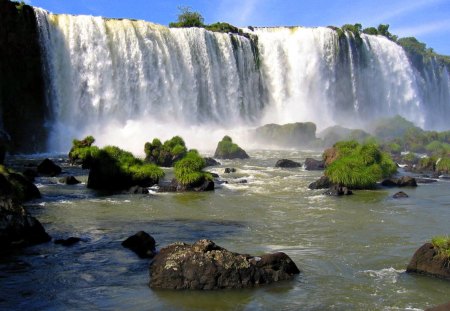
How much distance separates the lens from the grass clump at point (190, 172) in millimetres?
21578

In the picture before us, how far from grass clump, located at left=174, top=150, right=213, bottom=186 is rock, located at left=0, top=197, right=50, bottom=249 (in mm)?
9868

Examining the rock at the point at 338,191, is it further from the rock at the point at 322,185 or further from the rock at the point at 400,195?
the rock at the point at 400,195

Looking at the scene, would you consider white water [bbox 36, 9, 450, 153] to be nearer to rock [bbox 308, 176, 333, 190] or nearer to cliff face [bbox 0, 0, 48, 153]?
cliff face [bbox 0, 0, 48, 153]

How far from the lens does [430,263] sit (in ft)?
31.4

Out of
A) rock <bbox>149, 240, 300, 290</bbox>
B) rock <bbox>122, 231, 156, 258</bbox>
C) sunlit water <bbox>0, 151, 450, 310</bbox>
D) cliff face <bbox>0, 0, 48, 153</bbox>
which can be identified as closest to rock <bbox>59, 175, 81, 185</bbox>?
sunlit water <bbox>0, 151, 450, 310</bbox>

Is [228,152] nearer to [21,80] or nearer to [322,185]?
[322,185]

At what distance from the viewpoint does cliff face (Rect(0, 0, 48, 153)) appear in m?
39.2

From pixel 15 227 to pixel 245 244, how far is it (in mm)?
4921

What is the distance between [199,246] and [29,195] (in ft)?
36.3

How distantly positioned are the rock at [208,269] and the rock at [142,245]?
1771 mm

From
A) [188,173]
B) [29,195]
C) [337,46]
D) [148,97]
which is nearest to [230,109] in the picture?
[148,97]

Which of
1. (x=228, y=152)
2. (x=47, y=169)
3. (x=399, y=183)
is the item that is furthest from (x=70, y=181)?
(x=228, y=152)

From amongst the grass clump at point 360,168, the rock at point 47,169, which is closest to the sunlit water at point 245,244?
the grass clump at point 360,168

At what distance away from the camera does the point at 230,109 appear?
56.2m
